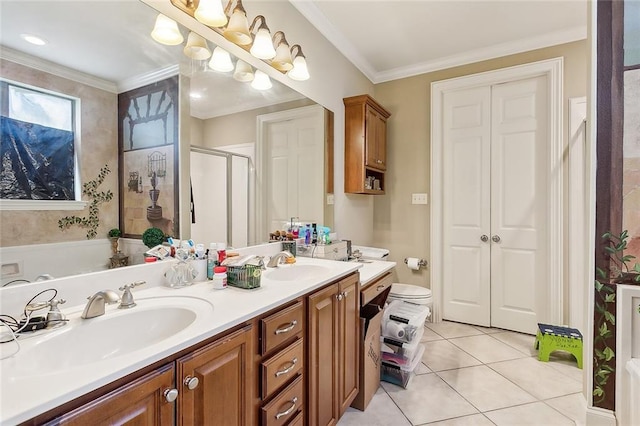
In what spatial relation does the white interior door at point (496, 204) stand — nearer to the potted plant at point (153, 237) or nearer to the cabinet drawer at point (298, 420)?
the cabinet drawer at point (298, 420)

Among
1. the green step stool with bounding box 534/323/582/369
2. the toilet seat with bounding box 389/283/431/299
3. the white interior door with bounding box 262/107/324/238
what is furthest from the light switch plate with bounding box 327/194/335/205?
the green step stool with bounding box 534/323/582/369

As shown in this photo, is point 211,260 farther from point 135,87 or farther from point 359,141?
point 359,141

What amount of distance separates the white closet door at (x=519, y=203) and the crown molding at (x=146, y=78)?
2722 mm

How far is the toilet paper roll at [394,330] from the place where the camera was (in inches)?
78.5

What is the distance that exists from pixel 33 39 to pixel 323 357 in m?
1.54

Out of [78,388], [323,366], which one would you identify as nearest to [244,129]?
[323,366]

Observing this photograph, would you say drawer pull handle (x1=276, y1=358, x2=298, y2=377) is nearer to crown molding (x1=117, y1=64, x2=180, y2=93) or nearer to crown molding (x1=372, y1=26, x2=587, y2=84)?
crown molding (x1=117, y1=64, x2=180, y2=93)

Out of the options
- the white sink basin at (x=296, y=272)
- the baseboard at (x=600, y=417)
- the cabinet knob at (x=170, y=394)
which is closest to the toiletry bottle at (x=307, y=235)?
the white sink basin at (x=296, y=272)

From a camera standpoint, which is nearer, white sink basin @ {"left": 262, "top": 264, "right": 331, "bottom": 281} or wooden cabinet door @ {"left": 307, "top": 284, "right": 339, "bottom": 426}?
wooden cabinet door @ {"left": 307, "top": 284, "right": 339, "bottom": 426}

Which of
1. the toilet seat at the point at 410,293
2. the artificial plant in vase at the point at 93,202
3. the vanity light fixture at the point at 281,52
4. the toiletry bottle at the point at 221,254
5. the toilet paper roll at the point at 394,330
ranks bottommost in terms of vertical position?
the toilet paper roll at the point at 394,330

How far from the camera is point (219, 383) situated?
854 mm

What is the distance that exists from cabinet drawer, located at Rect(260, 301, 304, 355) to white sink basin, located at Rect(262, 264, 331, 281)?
430mm

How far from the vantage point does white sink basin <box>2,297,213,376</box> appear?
73 cm

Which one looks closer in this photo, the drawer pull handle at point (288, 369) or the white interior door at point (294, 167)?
the drawer pull handle at point (288, 369)
